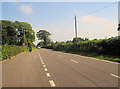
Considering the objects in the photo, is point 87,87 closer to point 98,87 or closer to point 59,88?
point 98,87

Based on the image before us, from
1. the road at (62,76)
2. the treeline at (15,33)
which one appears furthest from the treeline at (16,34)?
the road at (62,76)

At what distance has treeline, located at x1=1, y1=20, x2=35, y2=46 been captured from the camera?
4726cm

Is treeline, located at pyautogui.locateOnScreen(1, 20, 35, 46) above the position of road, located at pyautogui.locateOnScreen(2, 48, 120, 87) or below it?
above

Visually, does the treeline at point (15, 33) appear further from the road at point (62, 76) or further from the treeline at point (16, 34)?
the road at point (62, 76)

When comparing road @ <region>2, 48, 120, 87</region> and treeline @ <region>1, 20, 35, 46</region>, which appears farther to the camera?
treeline @ <region>1, 20, 35, 46</region>

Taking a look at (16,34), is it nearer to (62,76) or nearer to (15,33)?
(15,33)

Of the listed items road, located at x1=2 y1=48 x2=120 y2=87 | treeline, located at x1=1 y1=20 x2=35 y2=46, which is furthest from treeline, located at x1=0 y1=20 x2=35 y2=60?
road, located at x1=2 y1=48 x2=120 y2=87

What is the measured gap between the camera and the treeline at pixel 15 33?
47256 mm

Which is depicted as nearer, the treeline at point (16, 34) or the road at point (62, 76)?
the road at point (62, 76)

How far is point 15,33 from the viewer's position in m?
52.1

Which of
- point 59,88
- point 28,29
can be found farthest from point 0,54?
point 28,29

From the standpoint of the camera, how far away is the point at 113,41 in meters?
16.6

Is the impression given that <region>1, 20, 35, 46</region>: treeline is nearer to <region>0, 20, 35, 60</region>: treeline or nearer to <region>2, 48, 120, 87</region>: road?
<region>0, 20, 35, 60</region>: treeline

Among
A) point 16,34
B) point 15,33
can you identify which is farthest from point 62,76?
point 16,34
